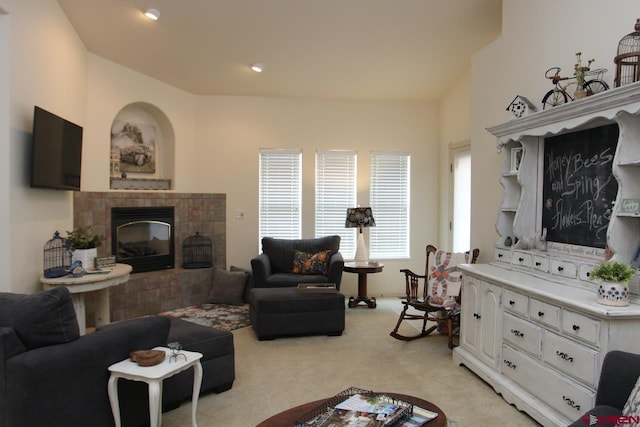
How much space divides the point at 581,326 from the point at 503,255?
125 centimetres

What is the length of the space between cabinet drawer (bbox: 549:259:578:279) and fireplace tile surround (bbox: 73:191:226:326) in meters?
4.47

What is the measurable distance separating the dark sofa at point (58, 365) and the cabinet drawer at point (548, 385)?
8.09 feet

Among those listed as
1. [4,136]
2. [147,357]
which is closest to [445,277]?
[147,357]

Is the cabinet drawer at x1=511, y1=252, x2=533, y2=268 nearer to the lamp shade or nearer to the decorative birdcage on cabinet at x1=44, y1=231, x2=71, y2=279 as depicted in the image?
the lamp shade

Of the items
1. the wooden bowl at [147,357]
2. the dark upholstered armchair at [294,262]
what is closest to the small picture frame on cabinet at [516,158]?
the dark upholstered armchair at [294,262]

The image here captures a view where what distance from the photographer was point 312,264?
5934 millimetres

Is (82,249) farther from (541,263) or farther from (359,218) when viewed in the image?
(541,263)

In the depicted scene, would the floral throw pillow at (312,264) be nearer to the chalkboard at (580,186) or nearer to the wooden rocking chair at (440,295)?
the wooden rocking chair at (440,295)

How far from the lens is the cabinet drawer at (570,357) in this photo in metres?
2.43

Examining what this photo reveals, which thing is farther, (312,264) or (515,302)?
(312,264)

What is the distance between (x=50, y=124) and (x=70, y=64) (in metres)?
1.07

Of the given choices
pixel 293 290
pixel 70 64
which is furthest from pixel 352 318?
pixel 70 64

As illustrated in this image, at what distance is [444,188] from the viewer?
6645 millimetres

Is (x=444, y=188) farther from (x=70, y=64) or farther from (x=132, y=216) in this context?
(x=70, y=64)
